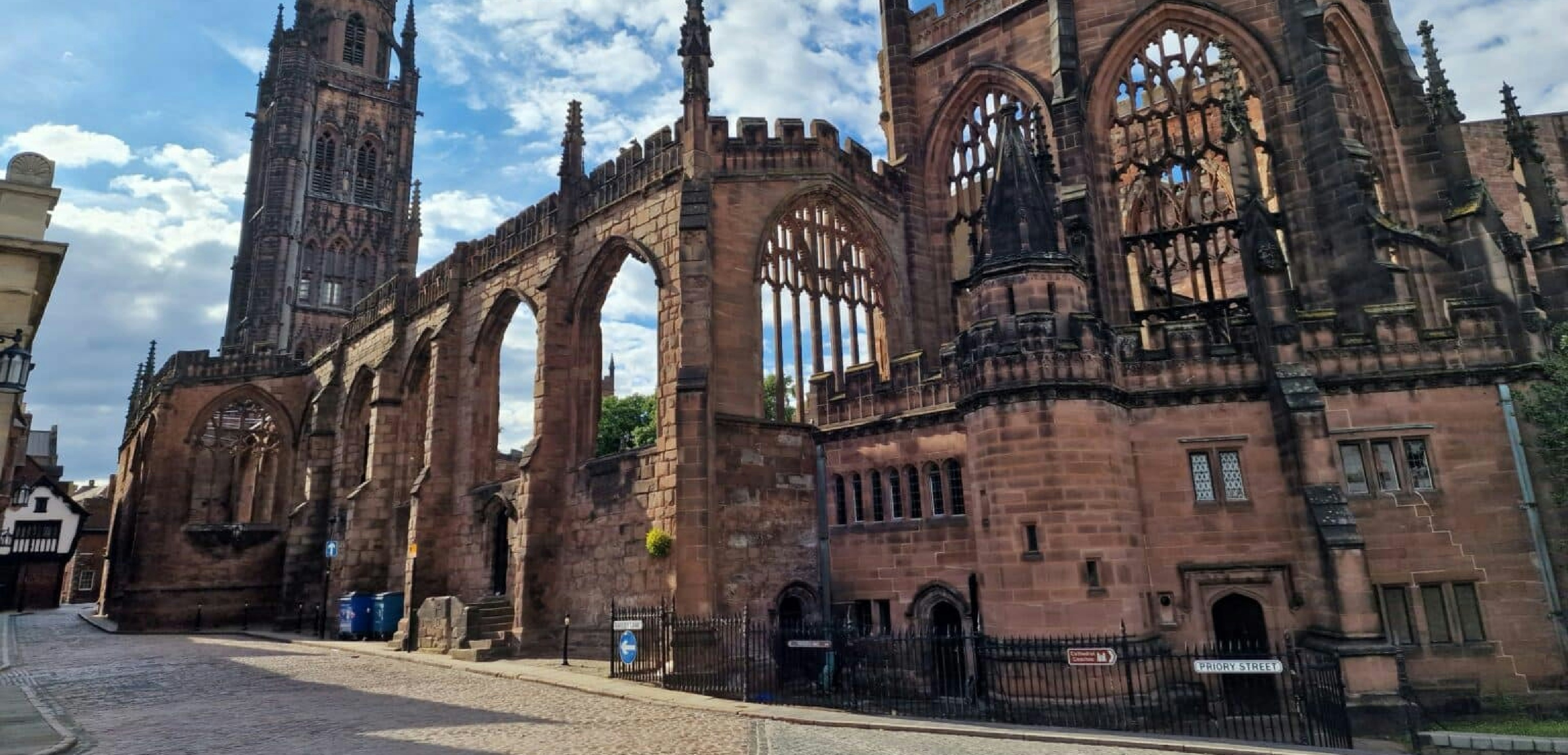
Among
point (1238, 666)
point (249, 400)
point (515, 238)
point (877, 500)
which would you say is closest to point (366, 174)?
point (249, 400)

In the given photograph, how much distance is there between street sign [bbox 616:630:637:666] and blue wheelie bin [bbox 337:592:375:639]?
15293 mm

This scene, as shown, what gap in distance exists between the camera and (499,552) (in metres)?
25.9

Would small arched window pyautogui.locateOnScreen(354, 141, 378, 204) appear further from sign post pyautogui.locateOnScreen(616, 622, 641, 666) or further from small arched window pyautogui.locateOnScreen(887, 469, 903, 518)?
small arched window pyautogui.locateOnScreen(887, 469, 903, 518)

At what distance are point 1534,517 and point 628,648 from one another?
56.5 feet

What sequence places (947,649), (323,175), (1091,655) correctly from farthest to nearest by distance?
(323,175) → (947,649) → (1091,655)

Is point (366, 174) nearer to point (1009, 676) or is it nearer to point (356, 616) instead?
point (356, 616)

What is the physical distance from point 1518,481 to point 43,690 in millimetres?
28198

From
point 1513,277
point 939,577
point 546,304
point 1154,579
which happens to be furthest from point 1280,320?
point 546,304

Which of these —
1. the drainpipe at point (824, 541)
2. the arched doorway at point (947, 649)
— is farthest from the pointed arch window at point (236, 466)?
the arched doorway at point (947, 649)

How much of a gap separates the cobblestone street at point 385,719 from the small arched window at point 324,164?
45472 millimetres

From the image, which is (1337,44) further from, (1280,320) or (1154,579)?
(1154,579)

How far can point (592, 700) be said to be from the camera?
15352mm

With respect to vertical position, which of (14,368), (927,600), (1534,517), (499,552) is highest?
(14,368)

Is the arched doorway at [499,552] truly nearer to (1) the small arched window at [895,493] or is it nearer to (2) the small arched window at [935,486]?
(1) the small arched window at [895,493]
